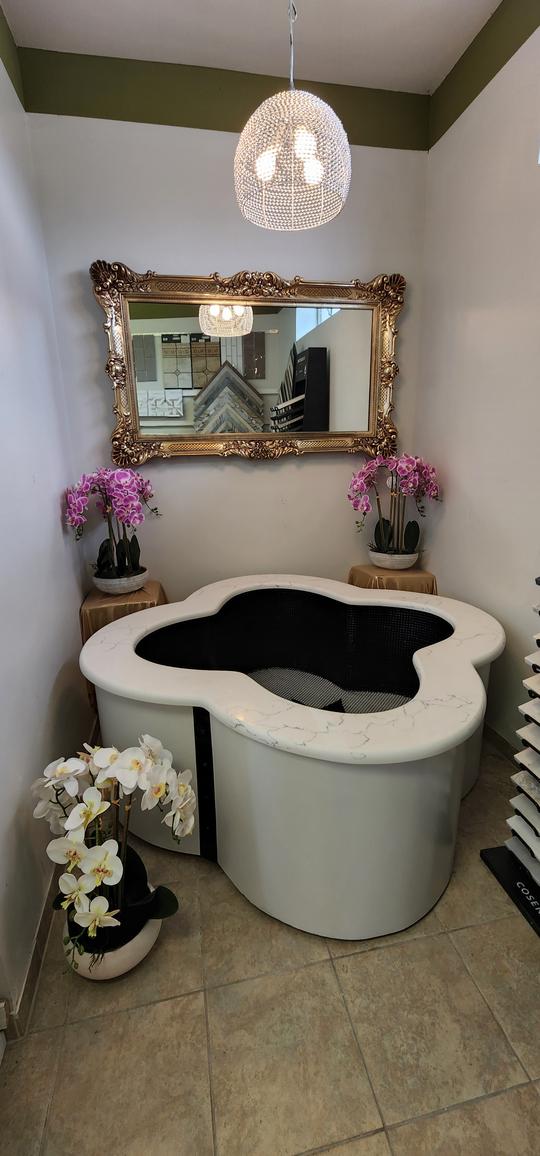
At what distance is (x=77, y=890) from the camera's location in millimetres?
1110

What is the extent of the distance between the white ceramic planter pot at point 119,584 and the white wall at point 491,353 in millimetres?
1470

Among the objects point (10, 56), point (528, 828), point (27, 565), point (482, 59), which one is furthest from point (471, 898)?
point (10, 56)

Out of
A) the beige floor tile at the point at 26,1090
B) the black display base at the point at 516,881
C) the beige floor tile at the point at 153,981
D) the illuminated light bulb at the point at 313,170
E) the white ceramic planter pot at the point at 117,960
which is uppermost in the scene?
the illuminated light bulb at the point at 313,170

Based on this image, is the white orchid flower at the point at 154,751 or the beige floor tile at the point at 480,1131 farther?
the white orchid flower at the point at 154,751

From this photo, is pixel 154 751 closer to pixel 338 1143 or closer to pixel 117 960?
pixel 117 960

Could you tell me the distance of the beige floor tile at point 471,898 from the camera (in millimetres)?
1384

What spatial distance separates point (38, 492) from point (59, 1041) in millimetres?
1494

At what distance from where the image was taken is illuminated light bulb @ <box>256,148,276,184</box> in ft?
4.26

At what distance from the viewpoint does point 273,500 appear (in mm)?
2590

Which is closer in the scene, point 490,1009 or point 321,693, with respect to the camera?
point 490,1009

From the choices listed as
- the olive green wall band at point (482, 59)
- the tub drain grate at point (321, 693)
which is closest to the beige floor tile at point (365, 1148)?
the tub drain grate at point (321, 693)

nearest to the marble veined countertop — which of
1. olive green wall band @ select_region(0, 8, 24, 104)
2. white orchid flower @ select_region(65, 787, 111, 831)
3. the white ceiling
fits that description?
white orchid flower @ select_region(65, 787, 111, 831)

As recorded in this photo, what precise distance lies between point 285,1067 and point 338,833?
1.53ft

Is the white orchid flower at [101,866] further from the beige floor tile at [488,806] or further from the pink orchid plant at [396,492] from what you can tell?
the pink orchid plant at [396,492]
